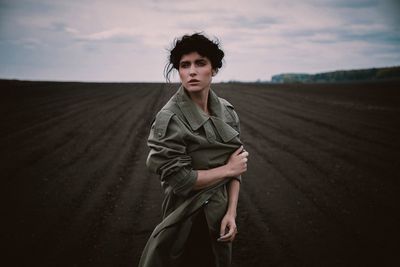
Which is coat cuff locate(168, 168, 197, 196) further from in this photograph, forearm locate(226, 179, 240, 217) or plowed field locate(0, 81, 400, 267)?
plowed field locate(0, 81, 400, 267)

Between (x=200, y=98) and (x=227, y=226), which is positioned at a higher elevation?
(x=200, y=98)

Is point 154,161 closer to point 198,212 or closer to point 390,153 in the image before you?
point 198,212

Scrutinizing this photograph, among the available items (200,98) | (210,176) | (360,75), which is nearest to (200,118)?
(200,98)

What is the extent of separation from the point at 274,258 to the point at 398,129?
8.95m

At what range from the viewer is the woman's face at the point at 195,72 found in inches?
66.9

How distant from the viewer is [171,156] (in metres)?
1.46

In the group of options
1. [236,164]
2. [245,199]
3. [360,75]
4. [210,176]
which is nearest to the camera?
[210,176]

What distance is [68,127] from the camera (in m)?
10.8

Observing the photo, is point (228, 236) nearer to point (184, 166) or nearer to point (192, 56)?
point (184, 166)

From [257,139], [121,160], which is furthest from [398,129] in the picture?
[121,160]

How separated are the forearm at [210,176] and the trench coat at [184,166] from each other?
0.03 meters

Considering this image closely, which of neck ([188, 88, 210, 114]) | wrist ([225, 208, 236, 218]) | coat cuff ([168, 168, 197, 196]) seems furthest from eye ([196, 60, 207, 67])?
wrist ([225, 208, 236, 218])

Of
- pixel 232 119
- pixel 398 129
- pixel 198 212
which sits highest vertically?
pixel 232 119

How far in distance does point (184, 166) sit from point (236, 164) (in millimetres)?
345
